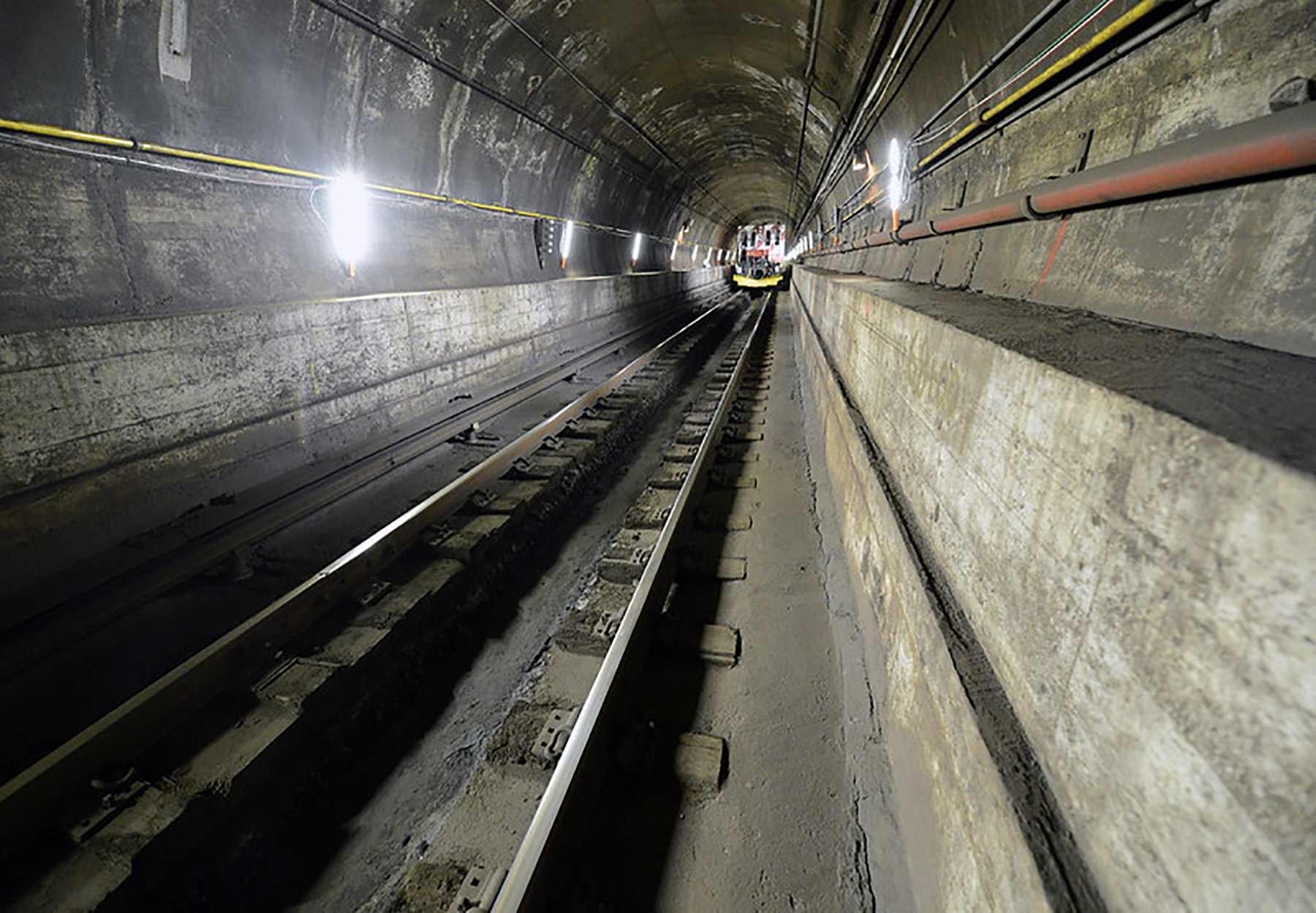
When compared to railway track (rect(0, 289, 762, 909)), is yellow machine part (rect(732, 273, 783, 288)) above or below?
above

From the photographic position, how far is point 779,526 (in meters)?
4.56

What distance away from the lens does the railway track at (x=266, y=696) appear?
219 cm

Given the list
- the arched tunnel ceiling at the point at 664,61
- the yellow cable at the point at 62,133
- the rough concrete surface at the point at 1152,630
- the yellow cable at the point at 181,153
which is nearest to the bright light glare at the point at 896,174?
the arched tunnel ceiling at the point at 664,61

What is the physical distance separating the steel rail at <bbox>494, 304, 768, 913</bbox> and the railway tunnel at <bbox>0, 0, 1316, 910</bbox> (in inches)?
1.2

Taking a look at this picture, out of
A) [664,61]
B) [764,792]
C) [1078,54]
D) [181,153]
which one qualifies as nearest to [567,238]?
[664,61]

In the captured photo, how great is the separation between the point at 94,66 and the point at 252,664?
17.4 feet

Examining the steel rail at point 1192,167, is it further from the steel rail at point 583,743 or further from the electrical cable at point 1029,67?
the steel rail at point 583,743

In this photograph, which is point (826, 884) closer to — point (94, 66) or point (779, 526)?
point (779, 526)

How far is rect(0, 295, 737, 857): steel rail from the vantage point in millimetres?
2230

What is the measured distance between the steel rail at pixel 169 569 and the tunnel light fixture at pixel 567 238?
28.1 feet

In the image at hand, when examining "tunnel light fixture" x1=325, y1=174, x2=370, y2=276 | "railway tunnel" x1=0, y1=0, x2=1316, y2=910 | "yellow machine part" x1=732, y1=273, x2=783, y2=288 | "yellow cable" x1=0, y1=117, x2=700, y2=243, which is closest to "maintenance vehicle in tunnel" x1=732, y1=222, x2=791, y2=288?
"yellow machine part" x1=732, y1=273, x2=783, y2=288

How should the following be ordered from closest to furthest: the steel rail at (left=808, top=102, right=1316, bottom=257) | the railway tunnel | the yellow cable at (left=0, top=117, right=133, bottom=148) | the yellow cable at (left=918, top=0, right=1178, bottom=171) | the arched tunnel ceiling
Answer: the railway tunnel → the steel rail at (left=808, top=102, right=1316, bottom=257) → the yellow cable at (left=918, top=0, right=1178, bottom=171) → the yellow cable at (left=0, top=117, right=133, bottom=148) → the arched tunnel ceiling

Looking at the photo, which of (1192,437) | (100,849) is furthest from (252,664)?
(1192,437)

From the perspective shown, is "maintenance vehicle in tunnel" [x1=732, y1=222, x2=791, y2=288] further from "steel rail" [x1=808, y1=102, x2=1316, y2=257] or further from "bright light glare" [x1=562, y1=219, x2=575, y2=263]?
"steel rail" [x1=808, y1=102, x2=1316, y2=257]
